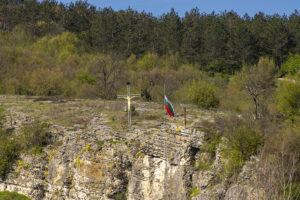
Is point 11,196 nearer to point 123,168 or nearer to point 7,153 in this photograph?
point 7,153

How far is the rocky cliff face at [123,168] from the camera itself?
1683 centimetres

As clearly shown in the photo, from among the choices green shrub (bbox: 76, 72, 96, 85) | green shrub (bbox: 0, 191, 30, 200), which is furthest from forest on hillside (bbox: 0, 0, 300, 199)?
green shrub (bbox: 0, 191, 30, 200)

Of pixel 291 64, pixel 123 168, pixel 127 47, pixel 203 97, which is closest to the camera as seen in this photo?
pixel 123 168

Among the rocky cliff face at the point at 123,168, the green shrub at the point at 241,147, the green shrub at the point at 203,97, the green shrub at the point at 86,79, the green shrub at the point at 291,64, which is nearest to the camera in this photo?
the green shrub at the point at 241,147

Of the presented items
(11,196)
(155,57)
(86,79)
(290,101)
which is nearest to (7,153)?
(11,196)

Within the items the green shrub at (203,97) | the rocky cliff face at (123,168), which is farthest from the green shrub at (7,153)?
the green shrub at (203,97)

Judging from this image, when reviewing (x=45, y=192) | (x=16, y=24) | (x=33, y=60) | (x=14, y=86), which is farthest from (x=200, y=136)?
(x=16, y=24)

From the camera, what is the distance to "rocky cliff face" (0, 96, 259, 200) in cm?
1683

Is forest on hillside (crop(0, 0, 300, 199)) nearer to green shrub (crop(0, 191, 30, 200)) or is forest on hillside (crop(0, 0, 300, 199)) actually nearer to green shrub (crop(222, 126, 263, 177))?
green shrub (crop(222, 126, 263, 177))

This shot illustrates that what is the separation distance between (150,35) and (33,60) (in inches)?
926

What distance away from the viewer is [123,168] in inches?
723

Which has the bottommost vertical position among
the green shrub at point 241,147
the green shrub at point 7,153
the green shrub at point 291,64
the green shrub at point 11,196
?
the green shrub at point 11,196

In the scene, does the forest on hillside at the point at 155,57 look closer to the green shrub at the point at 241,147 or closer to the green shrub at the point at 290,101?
the green shrub at the point at 290,101

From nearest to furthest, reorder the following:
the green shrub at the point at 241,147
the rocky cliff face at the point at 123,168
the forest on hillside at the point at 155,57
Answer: the green shrub at the point at 241,147 < the rocky cliff face at the point at 123,168 < the forest on hillside at the point at 155,57
